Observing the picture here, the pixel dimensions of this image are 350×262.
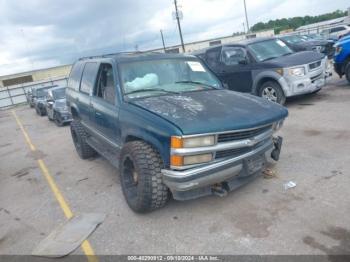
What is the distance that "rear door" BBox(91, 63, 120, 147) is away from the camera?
4.47 meters

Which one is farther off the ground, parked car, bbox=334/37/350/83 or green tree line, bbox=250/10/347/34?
green tree line, bbox=250/10/347/34

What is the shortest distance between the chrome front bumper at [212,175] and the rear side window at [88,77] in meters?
2.70

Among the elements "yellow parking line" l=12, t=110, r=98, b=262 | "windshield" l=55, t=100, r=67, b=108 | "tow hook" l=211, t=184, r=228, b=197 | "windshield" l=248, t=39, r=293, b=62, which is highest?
"windshield" l=248, t=39, r=293, b=62

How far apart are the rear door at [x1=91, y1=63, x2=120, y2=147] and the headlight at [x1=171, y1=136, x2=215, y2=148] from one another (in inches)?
51.9

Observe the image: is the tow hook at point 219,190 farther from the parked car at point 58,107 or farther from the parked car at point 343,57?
the parked car at point 58,107

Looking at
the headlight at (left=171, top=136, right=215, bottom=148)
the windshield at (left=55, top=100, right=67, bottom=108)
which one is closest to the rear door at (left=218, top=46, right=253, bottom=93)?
the headlight at (left=171, top=136, right=215, bottom=148)

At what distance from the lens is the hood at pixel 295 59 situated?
7.95 m

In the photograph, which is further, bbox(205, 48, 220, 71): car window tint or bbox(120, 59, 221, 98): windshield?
bbox(205, 48, 220, 71): car window tint

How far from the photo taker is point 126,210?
413cm

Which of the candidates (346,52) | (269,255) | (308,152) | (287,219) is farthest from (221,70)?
(269,255)

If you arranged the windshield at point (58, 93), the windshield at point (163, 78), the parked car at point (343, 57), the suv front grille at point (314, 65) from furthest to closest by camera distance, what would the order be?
1. the windshield at point (58, 93)
2. the parked car at point (343, 57)
3. the suv front grille at point (314, 65)
4. the windshield at point (163, 78)

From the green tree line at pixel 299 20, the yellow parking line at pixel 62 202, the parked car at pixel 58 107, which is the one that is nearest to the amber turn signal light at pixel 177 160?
the yellow parking line at pixel 62 202

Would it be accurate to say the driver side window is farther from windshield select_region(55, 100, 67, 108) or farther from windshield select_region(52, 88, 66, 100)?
windshield select_region(52, 88, 66, 100)

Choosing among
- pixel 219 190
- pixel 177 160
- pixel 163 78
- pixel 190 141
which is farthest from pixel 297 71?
pixel 177 160
